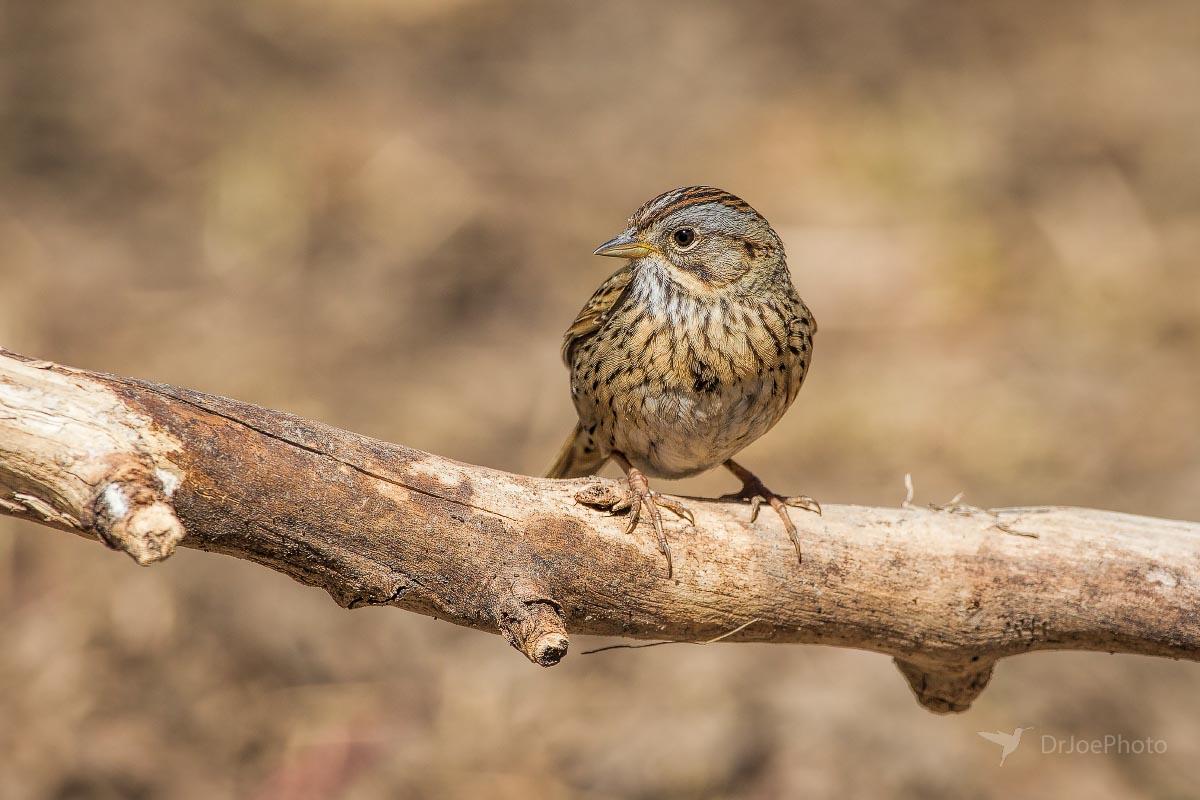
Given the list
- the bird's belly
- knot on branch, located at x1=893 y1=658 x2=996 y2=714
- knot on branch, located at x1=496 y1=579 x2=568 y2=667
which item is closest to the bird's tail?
the bird's belly

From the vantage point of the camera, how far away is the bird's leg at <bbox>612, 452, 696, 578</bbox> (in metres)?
3.58

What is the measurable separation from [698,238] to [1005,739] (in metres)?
2.64

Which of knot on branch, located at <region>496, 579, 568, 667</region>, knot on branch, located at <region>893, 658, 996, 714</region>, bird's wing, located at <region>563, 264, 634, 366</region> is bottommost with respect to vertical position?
knot on branch, located at <region>496, 579, 568, 667</region>

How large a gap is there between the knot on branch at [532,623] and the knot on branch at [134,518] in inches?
30.3

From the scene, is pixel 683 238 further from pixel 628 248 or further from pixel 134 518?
pixel 134 518

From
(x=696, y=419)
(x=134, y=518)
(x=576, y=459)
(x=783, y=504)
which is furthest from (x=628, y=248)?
(x=134, y=518)

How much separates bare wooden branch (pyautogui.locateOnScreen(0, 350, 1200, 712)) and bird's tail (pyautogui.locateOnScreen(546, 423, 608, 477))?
2.95 ft

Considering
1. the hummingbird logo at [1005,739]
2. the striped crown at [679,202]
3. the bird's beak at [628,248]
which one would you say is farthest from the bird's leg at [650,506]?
the hummingbird logo at [1005,739]

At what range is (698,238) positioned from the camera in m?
4.30

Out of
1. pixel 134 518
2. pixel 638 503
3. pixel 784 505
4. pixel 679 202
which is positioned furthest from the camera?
pixel 679 202

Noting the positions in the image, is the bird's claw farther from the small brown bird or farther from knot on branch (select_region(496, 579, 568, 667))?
knot on branch (select_region(496, 579, 568, 667))

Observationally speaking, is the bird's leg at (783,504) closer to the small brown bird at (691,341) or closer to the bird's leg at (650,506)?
the small brown bird at (691,341)

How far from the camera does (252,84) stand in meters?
9.45

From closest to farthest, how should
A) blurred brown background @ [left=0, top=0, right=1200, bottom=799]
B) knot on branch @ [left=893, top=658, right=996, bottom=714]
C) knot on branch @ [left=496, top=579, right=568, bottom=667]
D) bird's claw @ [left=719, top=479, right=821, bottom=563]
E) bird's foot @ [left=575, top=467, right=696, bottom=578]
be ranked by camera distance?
1. knot on branch @ [left=496, top=579, right=568, bottom=667]
2. bird's foot @ [left=575, top=467, right=696, bottom=578]
3. bird's claw @ [left=719, top=479, right=821, bottom=563]
4. knot on branch @ [left=893, top=658, right=996, bottom=714]
5. blurred brown background @ [left=0, top=0, right=1200, bottom=799]
